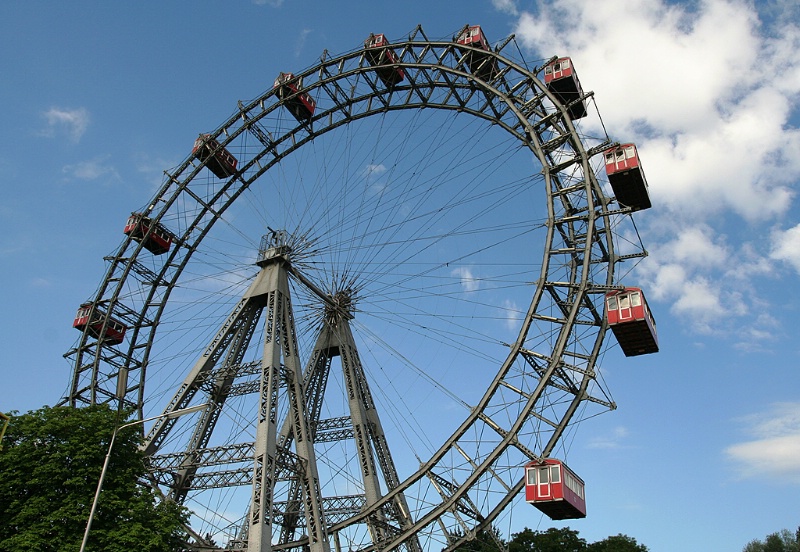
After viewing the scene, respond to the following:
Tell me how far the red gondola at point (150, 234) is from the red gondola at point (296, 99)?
31.3 ft

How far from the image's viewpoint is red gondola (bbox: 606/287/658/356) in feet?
93.0

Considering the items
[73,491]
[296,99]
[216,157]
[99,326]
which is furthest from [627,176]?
[99,326]

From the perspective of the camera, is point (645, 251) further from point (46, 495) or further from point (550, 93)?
point (46, 495)

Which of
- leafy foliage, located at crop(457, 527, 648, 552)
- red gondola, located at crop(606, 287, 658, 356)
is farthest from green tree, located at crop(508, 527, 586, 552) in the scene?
red gondola, located at crop(606, 287, 658, 356)

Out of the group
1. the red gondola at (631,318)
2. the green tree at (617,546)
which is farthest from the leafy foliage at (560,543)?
the red gondola at (631,318)

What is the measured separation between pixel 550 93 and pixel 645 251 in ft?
27.3

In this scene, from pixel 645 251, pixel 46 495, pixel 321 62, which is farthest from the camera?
pixel 321 62

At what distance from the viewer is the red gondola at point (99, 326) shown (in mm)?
39469

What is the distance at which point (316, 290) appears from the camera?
1406 inches

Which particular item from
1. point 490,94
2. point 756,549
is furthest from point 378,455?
point 756,549

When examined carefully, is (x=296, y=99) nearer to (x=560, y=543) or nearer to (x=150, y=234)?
(x=150, y=234)

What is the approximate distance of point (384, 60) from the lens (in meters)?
37.9

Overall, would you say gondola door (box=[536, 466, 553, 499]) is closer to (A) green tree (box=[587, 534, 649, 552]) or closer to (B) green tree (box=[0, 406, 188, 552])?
(B) green tree (box=[0, 406, 188, 552])

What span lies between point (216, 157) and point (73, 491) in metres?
20.5
